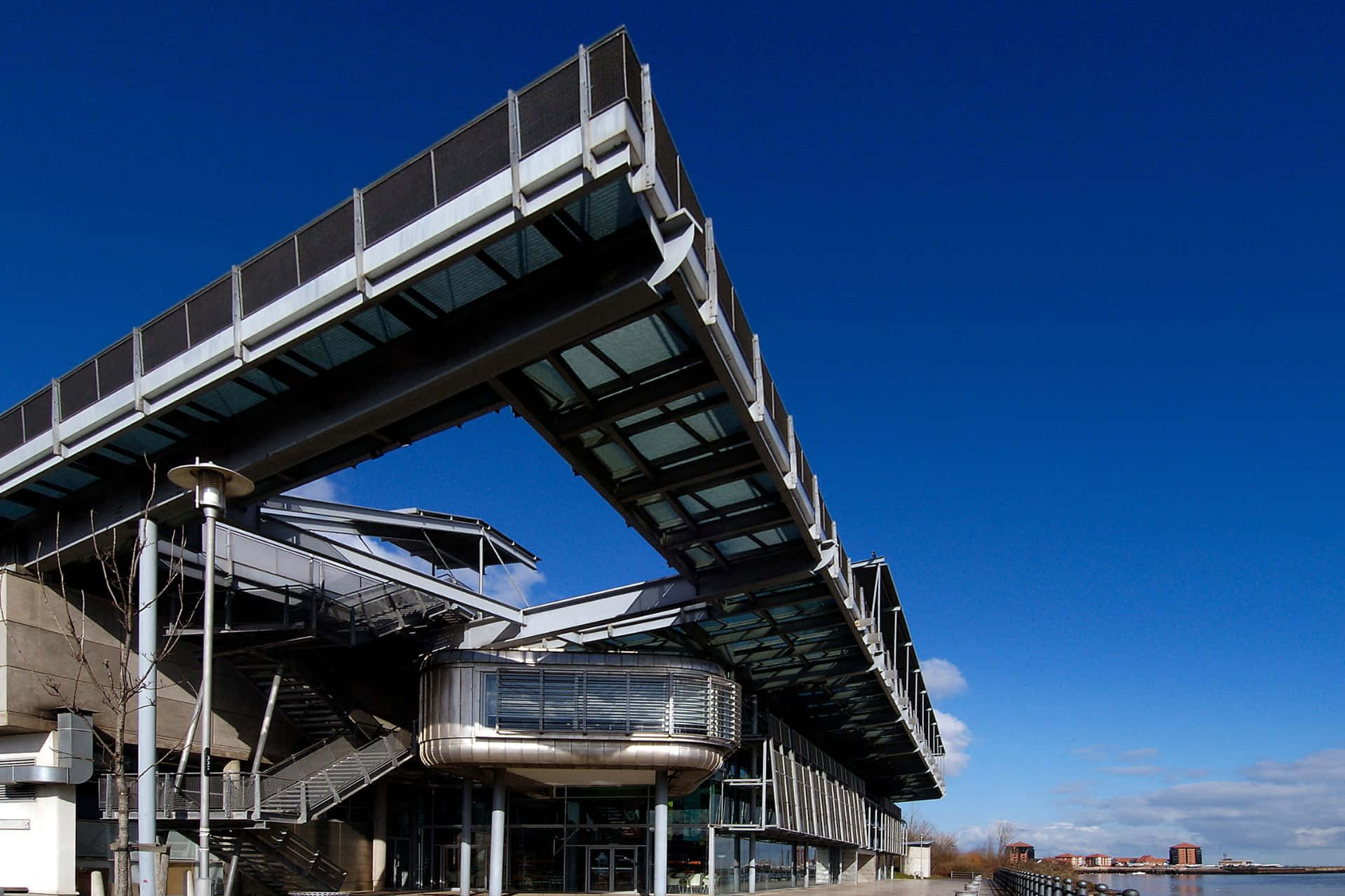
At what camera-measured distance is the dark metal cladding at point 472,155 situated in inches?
614

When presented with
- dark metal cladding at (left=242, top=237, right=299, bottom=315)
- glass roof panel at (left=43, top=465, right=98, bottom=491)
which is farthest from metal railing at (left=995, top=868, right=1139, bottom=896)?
glass roof panel at (left=43, top=465, right=98, bottom=491)

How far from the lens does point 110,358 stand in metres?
21.5

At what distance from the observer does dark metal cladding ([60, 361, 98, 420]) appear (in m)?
21.8

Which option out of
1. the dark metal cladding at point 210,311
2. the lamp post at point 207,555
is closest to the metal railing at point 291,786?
the dark metal cladding at point 210,311

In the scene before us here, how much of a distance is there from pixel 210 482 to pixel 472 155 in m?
5.47

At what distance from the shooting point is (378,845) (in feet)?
126

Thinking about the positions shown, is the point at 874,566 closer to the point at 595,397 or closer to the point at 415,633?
the point at 415,633

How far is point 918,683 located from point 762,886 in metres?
18.3

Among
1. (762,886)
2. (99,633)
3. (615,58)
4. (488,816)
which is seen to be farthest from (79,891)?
(762,886)

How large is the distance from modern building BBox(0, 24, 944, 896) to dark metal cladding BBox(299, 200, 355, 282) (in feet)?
0.19

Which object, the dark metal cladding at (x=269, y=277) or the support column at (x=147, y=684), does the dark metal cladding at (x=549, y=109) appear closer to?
the dark metal cladding at (x=269, y=277)

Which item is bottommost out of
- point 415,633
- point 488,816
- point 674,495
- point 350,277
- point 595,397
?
point 488,816

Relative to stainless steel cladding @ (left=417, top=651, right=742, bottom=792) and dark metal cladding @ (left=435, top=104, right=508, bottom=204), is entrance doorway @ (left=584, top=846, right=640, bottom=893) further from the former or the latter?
dark metal cladding @ (left=435, top=104, right=508, bottom=204)

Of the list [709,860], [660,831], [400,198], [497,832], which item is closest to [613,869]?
[709,860]
